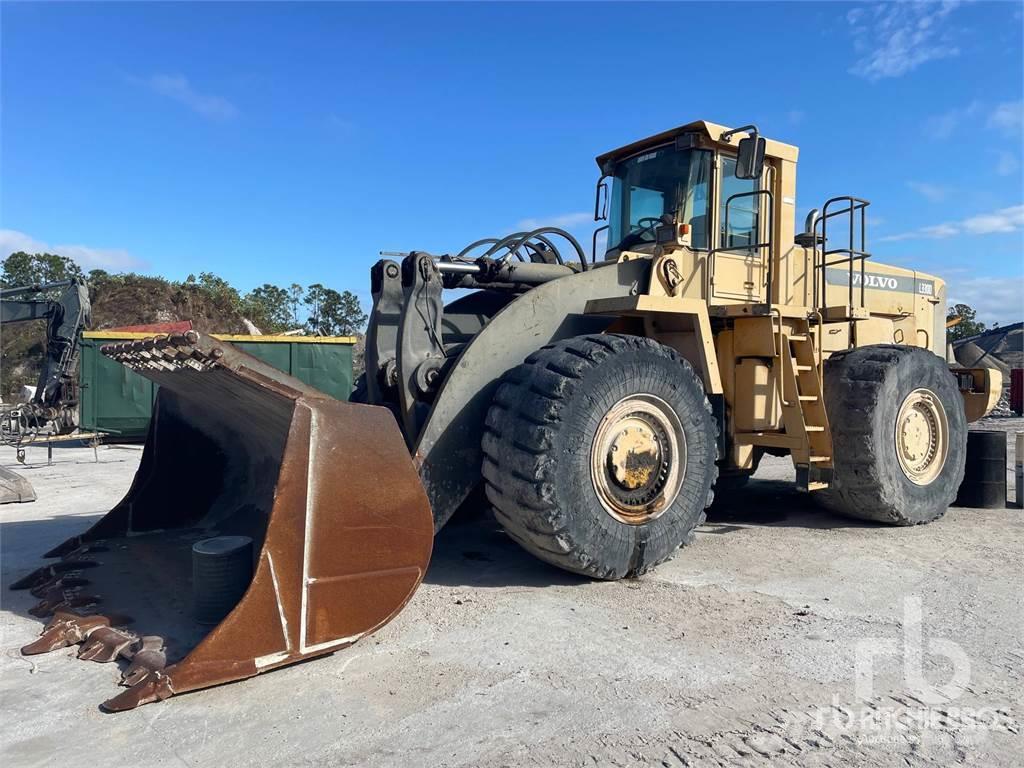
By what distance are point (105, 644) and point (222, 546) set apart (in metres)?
0.66

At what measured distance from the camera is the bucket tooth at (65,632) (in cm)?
364

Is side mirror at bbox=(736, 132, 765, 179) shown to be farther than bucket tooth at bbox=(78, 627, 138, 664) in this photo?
Yes

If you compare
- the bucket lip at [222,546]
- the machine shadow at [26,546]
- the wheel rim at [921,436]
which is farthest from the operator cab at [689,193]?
the machine shadow at [26,546]

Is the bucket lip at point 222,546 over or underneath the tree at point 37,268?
underneath

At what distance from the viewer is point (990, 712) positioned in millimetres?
2992

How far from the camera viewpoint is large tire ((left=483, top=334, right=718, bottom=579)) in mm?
4230

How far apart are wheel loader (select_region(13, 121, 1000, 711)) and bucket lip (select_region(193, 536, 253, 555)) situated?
0.03 m

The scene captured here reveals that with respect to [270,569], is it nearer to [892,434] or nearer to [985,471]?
[892,434]

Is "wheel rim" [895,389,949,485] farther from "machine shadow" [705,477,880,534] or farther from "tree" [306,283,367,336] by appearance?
"tree" [306,283,367,336]

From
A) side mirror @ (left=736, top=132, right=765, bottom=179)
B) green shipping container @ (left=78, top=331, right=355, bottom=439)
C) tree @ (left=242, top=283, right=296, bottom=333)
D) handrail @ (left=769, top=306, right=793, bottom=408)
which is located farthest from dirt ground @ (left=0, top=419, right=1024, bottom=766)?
tree @ (left=242, top=283, right=296, bottom=333)

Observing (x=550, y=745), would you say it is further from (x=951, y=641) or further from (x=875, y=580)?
(x=875, y=580)

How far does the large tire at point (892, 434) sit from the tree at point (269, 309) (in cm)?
3648

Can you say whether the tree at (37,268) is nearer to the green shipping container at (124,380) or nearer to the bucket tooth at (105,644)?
the green shipping container at (124,380)

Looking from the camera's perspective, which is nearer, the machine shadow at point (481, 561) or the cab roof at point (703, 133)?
the machine shadow at point (481, 561)
